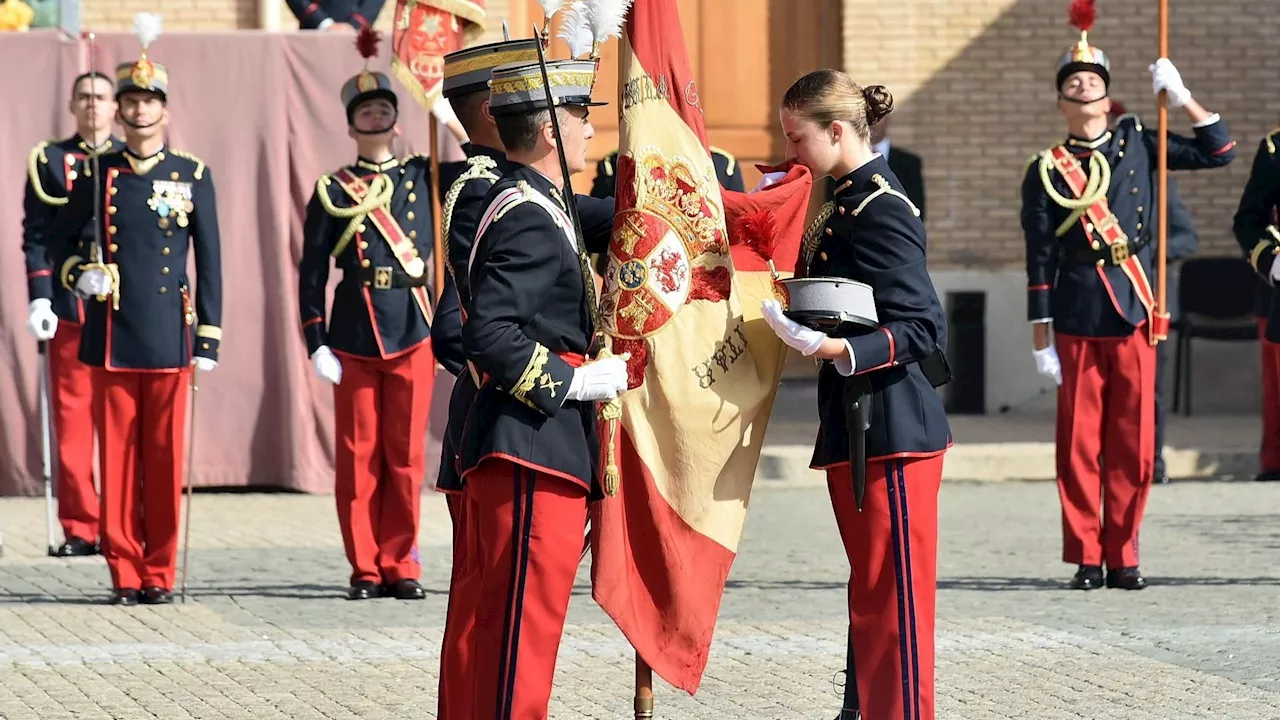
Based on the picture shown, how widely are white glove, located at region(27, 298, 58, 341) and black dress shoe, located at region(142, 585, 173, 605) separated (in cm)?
158

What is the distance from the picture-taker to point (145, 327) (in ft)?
28.3

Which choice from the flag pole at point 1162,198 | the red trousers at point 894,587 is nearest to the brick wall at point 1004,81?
the flag pole at point 1162,198

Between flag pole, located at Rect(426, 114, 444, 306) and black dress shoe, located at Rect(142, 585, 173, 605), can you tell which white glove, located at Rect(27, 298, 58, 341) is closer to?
black dress shoe, located at Rect(142, 585, 173, 605)

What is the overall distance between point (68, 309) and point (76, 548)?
113cm

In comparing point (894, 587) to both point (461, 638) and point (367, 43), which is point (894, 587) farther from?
point (367, 43)

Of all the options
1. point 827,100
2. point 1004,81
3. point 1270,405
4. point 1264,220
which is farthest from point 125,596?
point 1004,81

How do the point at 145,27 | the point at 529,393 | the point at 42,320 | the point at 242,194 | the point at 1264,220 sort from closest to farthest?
the point at 529,393 → the point at 145,27 → the point at 42,320 → the point at 1264,220 → the point at 242,194

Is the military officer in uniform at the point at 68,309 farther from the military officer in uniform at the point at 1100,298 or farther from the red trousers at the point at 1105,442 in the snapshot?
the red trousers at the point at 1105,442

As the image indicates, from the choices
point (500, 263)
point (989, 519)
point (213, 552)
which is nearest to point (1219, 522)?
point (989, 519)

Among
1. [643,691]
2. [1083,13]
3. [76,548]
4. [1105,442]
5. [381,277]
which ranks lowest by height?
[76,548]

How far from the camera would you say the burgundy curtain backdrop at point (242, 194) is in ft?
37.9

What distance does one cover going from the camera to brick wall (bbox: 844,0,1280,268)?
14930 millimetres

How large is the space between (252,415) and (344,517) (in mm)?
3177

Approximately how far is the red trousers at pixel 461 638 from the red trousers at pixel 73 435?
17.3 ft
